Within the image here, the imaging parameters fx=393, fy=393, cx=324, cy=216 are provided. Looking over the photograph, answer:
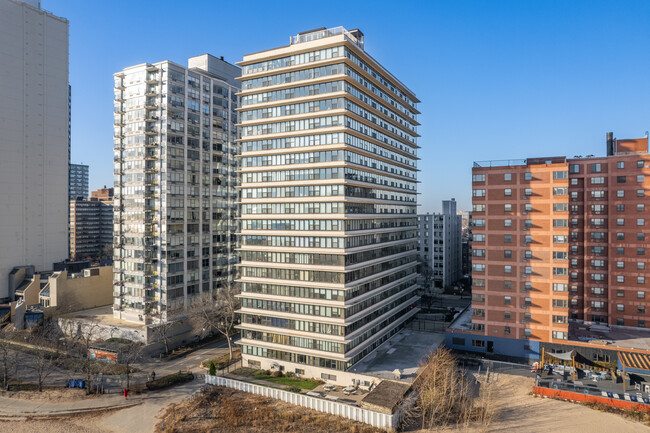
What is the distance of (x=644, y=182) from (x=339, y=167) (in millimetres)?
56212

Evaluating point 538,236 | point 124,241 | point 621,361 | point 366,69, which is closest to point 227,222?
point 124,241

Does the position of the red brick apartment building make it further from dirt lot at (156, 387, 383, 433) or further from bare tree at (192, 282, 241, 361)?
bare tree at (192, 282, 241, 361)

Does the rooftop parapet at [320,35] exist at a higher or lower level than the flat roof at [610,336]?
higher

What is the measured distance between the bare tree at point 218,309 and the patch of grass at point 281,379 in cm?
1300

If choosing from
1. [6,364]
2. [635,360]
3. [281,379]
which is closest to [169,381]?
[281,379]

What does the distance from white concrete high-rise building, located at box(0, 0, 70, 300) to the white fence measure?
281ft

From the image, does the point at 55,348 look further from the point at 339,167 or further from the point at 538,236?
the point at 538,236

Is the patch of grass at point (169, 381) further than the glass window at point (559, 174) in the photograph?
No

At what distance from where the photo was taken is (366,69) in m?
64.1

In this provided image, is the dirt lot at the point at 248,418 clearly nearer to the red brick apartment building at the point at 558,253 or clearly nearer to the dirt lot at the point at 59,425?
the dirt lot at the point at 59,425

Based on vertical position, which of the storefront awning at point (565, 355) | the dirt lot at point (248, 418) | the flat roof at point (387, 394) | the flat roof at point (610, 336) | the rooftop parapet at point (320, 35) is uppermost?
the rooftop parapet at point (320, 35)

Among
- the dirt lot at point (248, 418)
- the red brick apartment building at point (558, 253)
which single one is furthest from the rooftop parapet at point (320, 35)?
the dirt lot at point (248, 418)

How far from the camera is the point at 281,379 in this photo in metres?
56.9

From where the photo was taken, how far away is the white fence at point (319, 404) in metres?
44.1
